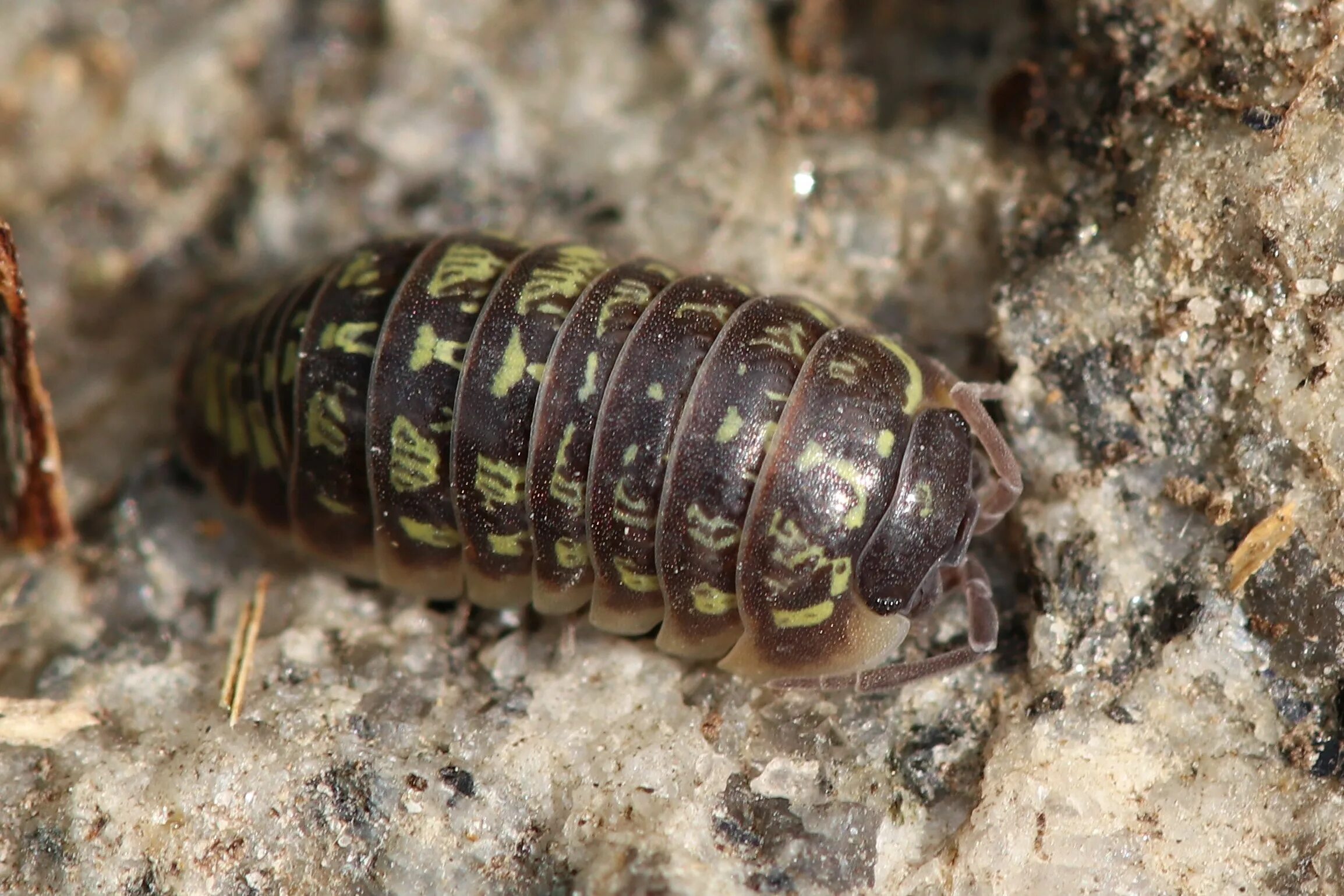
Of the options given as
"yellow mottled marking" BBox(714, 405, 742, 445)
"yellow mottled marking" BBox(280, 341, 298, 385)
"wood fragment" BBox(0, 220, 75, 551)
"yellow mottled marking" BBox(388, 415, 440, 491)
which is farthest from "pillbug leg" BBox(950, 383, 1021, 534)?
"wood fragment" BBox(0, 220, 75, 551)

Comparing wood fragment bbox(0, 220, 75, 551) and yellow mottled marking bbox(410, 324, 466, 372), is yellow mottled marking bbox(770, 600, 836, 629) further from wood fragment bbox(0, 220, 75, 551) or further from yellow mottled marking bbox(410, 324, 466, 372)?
wood fragment bbox(0, 220, 75, 551)

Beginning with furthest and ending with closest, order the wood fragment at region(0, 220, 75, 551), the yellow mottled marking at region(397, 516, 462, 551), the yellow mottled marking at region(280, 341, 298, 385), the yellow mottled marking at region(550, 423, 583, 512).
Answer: the wood fragment at region(0, 220, 75, 551) → the yellow mottled marking at region(280, 341, 298, 385) → the yellow mottled marking at region(397, 516, 462, 551) → the yellow mottled marking at region(550, 423, 583, 512)

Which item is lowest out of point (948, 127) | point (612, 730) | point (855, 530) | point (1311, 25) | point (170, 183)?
point (612, 730)

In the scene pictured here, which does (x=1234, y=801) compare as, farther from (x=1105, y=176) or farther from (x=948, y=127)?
(x=948, y=127)

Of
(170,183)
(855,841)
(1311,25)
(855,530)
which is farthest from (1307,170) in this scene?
(170,183)

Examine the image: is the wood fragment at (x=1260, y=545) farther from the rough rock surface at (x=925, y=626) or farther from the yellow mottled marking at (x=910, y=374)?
Answer: the yellow mottled marking at (x=910, y=374)

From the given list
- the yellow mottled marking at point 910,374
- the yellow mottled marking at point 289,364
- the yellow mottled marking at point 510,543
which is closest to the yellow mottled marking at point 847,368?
the yellow mottled marking at point 910,374
